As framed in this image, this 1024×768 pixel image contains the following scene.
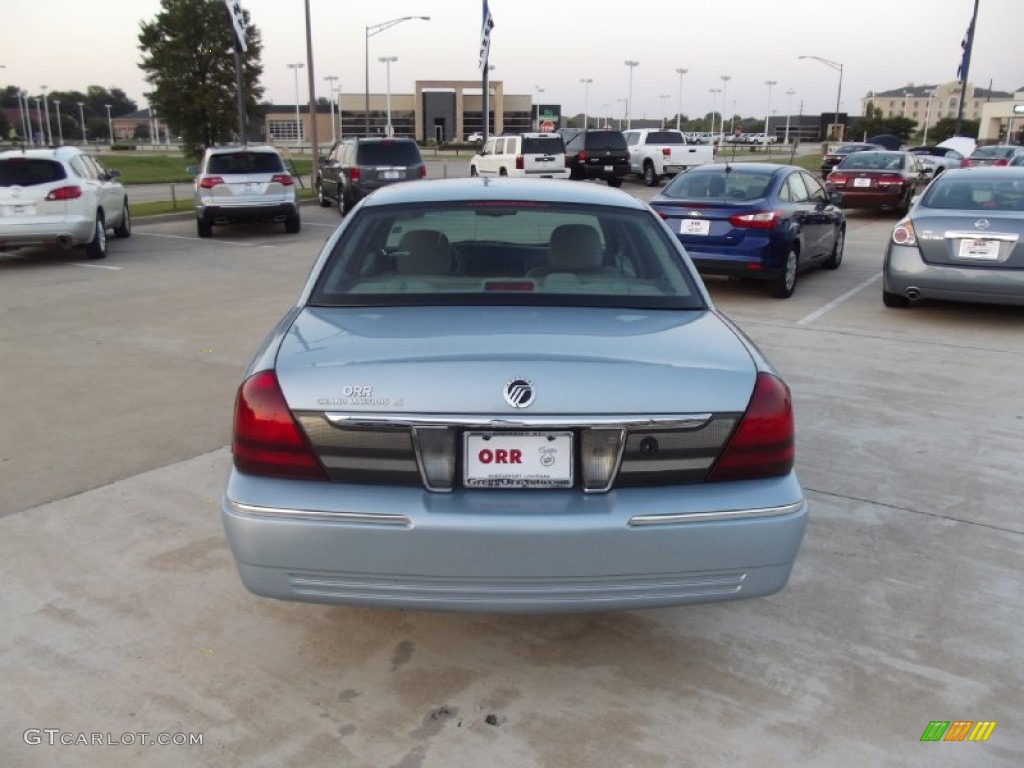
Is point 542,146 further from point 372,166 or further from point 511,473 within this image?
point 511,473

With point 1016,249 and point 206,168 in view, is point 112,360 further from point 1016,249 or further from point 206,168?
point 206,168

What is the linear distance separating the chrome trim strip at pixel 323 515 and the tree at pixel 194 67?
147 feet

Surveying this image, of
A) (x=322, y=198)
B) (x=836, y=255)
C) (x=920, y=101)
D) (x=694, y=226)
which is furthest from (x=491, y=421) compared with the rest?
(x=920, y=101)

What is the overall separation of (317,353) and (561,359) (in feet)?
2.49

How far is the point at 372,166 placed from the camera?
19.4 m

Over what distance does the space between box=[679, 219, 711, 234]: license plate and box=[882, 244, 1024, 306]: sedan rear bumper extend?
1.89m

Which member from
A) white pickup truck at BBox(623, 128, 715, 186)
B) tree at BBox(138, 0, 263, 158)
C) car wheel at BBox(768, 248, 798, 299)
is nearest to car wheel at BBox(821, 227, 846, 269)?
car wheel at BBox(768, 248, 798, 299)

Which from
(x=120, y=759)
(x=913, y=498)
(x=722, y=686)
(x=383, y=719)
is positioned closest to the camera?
(x=120, y=759)

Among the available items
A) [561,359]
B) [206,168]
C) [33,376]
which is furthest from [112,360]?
[206,168]

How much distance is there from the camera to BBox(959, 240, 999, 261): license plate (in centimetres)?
866

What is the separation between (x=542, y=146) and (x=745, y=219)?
18.8m

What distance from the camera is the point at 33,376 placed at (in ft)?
22.3

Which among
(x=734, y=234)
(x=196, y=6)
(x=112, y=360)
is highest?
(x=196, y=6)
